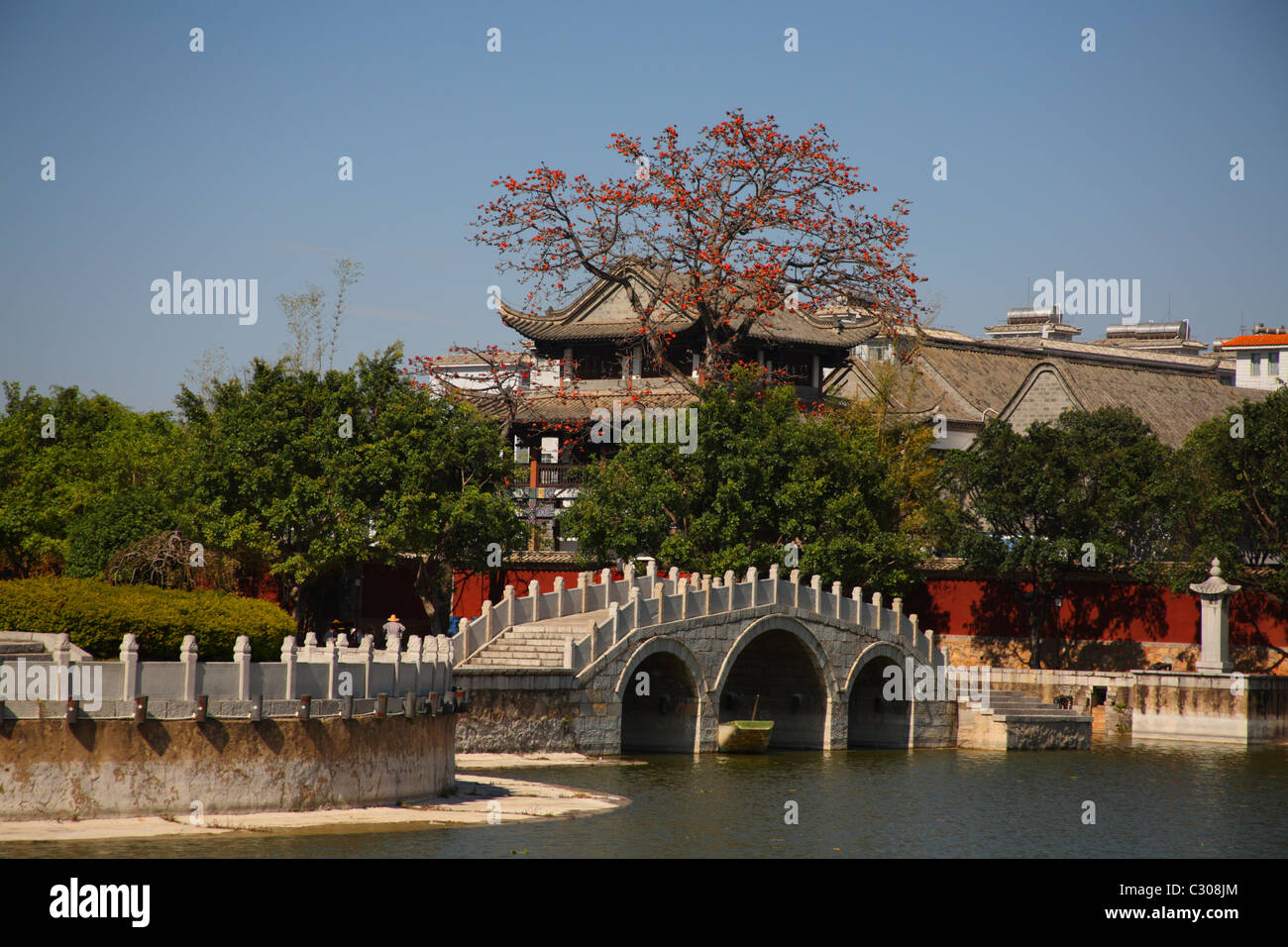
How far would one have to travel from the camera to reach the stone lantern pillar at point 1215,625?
36688 mm

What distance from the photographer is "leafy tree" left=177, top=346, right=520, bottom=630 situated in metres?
34.2

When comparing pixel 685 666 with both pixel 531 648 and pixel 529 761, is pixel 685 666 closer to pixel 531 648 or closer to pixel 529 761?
pixel 531 648

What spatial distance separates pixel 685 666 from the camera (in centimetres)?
3108

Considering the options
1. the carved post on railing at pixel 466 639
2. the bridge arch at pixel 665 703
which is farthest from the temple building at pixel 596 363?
the carved post on railing at pixel 466 639

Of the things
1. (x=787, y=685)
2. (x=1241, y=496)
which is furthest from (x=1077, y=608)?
(x=787, y=685)

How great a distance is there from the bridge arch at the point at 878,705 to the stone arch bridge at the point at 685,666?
3 centimetres

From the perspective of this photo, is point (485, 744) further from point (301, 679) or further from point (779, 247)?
point (779, 247)

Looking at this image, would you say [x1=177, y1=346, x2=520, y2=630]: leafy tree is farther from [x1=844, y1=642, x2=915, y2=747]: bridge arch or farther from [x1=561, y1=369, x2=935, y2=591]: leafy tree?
[x1=844, y1=642, x2=915, y2=747]: bridge arch

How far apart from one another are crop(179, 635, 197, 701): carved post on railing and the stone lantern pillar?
25.4 m

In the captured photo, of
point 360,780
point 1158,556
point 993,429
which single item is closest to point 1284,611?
point 1158,556

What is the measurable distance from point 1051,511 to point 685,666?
1274cm

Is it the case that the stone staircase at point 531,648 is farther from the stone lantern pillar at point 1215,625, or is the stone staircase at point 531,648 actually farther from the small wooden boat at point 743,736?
the stone lantern pillar at point 1215,625

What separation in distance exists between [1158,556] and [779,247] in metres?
12.2

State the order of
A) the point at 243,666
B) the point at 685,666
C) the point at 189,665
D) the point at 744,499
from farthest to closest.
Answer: the point at 744,499 → the point at 685,666 → the point at 243,666 → the point at 189,665
